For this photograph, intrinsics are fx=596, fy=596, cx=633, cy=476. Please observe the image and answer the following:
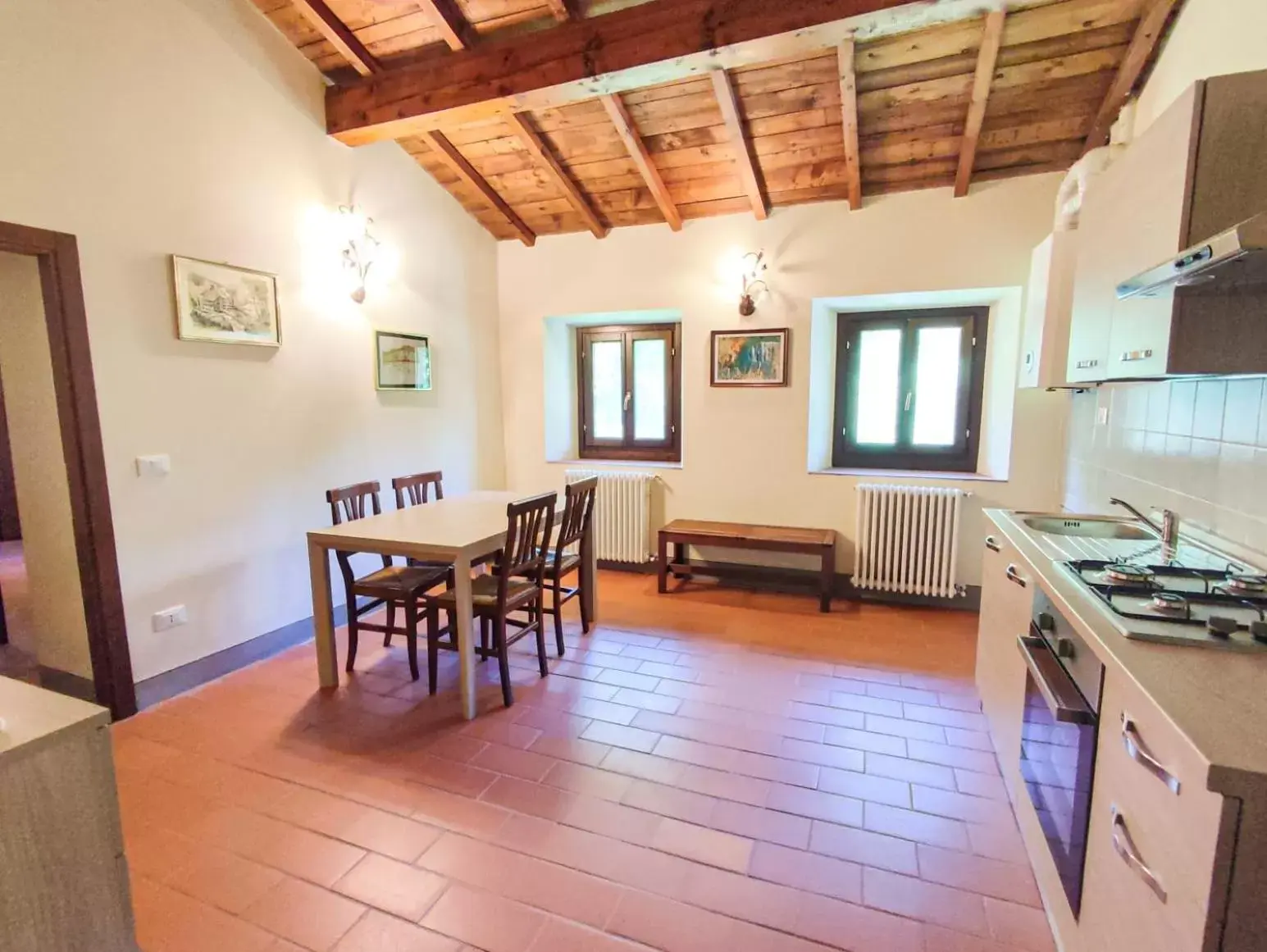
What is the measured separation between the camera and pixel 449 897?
1.61 metres

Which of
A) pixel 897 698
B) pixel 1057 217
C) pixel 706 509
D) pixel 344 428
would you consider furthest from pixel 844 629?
pixel 344 428

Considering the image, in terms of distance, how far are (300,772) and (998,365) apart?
4214mm

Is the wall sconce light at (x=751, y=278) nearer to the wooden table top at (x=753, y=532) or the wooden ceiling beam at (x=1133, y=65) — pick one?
the wooden table top at (x=753, y=532)

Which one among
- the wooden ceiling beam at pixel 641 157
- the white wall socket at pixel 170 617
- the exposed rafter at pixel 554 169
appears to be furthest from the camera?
the exposed rafter at pixel 554 169

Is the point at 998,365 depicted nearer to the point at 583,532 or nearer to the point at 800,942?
the point at 583,532

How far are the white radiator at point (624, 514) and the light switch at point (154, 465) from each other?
8.08ft

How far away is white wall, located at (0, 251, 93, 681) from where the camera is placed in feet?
7.75

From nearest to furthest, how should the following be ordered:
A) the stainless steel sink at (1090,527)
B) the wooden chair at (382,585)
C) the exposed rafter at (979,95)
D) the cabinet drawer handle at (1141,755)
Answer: the cabinet drawer handle at (1141,755) → the stainless steel sink at (1090,527) → the exposed rafter at (979,95) → the wooden chair at (382,585)

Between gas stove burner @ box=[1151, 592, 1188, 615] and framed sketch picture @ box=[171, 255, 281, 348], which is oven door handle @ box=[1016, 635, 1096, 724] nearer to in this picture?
gas stove burner @ box=[1151, 592, 1188, 615]

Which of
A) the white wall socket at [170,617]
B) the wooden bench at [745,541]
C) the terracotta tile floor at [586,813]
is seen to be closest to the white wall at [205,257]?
the white wall socket at [170,617]

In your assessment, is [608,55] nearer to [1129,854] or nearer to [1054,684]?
[1054,684]

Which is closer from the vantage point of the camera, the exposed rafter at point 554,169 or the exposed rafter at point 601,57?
the exposed rafter at point 601,57

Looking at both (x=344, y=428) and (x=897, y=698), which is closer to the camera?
(x=897, y=698)

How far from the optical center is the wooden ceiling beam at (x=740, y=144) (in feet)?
9.70
